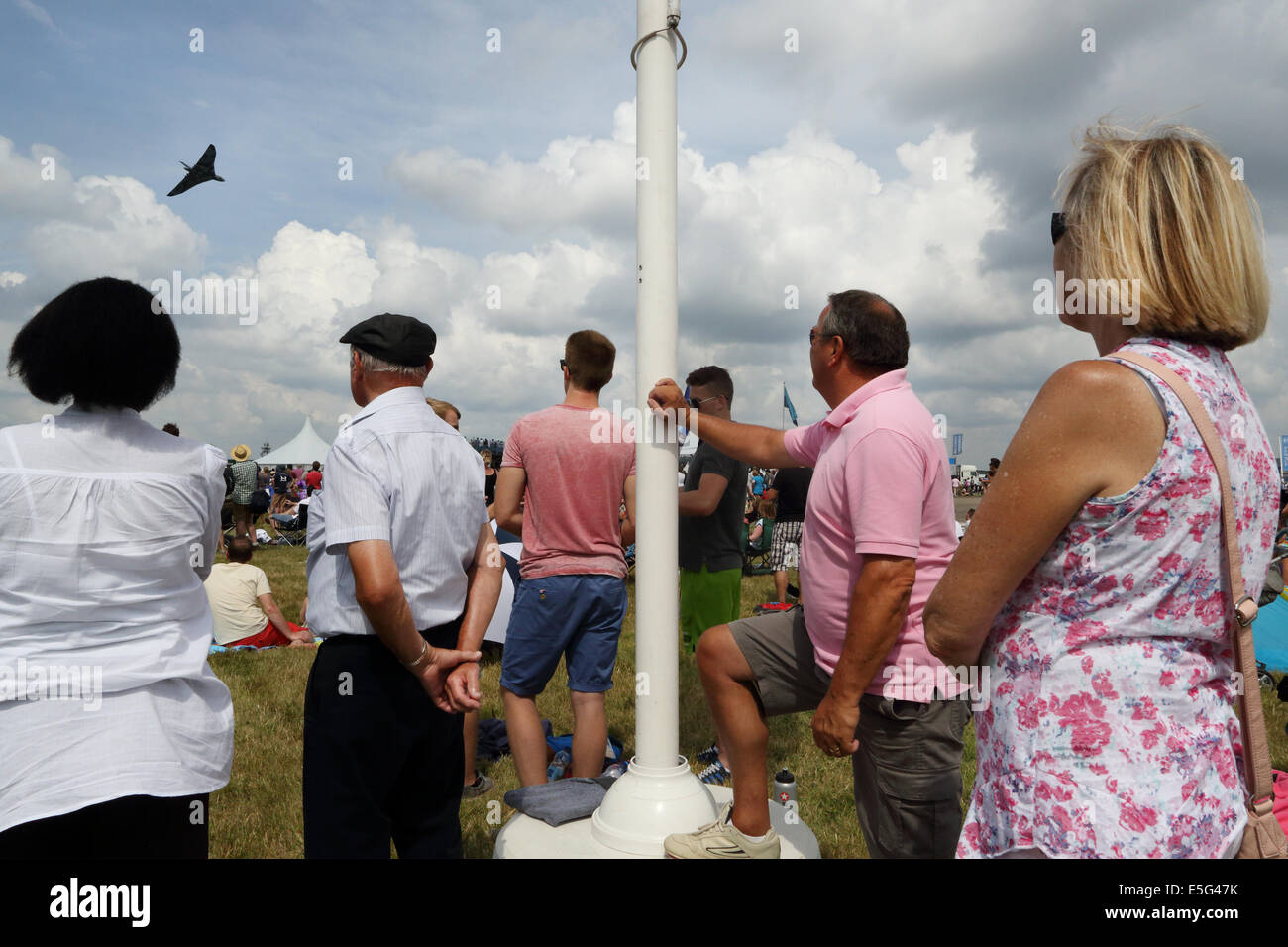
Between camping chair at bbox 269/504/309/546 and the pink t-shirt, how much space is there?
1704cm

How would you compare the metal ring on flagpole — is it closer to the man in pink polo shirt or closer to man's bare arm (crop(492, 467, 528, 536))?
the man in pink polo shirt

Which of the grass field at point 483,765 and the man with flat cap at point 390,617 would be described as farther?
the grass field at point 483,765

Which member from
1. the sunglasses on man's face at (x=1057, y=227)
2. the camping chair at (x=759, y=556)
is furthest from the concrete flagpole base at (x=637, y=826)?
the camping chair at (x=759, y=556)

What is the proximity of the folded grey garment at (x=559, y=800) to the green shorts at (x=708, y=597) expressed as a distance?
6.81ft

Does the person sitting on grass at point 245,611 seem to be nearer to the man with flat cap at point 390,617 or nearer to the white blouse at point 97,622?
the man with flat cap at point 390,617

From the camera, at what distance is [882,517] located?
7.25 ft

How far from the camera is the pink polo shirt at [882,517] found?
223cm

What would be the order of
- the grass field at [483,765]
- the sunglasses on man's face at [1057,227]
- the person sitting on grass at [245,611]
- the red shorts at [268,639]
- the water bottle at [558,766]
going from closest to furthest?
the sunglasses on man's face at [1057,227] → the grass field at [483,765] → the water bottle at [558,766] → the person sitting on grass at [245,611] → the red shorts at [268,639]

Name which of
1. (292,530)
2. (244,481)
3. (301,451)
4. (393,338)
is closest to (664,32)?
(393,338)

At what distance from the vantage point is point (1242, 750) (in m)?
1.50

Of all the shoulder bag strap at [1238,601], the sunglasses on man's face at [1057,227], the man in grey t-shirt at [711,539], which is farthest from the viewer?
the man in grey t-shirt at [711,539]

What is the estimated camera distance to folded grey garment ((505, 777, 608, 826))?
295 centimetres

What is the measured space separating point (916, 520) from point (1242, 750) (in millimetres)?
899
